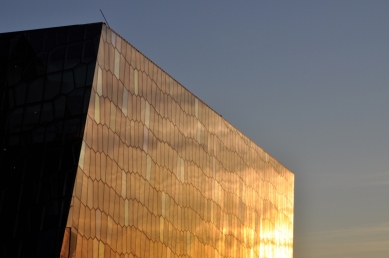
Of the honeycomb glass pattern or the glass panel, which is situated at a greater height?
the glass panel

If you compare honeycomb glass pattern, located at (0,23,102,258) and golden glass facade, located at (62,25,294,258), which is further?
Result: golden glass facade, located at (62,25,294,258)

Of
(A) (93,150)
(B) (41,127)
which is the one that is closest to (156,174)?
(A) (93,150)

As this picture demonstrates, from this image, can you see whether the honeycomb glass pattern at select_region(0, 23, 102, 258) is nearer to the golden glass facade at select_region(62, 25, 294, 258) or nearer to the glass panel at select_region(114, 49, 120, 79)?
the golden glass facade at select_region(62, 25, 294, 258)

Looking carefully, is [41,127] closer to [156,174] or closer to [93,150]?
[93,150]

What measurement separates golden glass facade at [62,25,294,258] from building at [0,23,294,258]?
0.05 m

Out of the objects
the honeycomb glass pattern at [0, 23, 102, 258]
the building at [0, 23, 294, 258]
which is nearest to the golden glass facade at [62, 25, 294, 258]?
the building at [0, 23, 294, 258]

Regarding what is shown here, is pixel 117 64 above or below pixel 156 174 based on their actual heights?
above

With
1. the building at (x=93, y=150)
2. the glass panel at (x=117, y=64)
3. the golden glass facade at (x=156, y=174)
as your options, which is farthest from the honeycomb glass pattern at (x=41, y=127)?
the glass panel at (x=117, y=64)

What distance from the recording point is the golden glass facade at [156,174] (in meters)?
32.3

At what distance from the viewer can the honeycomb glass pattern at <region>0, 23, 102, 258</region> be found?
99.1 ft

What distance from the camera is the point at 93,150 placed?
105 ft

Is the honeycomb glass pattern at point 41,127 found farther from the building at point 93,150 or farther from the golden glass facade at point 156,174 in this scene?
the golden glass facade at point 156,174

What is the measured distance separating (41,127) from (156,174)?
8.54 meters

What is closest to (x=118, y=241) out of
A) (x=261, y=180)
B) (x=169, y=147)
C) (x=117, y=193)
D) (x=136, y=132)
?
(x=117, y=193)
